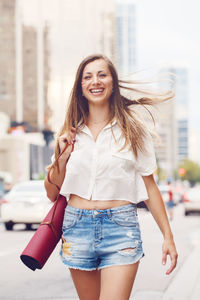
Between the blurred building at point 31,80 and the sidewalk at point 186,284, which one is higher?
the blurred building at point 31,80

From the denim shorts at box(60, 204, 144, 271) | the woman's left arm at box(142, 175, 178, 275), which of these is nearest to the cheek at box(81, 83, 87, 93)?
the woman's left arm at box(142, 175, 178, 275)

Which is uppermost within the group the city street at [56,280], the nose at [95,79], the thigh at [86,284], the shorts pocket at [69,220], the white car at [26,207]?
the nose at [95,79]

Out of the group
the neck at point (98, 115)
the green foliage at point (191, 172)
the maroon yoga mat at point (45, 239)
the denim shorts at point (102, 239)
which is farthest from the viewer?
the green foliage at point (191, 172)

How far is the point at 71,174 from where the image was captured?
11.1ft

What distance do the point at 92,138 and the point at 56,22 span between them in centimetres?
9658

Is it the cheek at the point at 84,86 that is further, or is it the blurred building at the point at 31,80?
the blurred building at the point at 31,80

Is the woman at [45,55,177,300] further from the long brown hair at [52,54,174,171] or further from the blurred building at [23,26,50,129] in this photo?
the blurred building at [23,26,50,129]

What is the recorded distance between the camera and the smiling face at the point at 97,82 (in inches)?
139

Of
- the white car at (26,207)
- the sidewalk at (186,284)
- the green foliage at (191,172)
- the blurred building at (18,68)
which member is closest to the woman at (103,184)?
the sidewalk at (186,284)

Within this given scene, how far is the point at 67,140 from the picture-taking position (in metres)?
3.45

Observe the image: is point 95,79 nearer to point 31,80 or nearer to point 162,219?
point 162,219

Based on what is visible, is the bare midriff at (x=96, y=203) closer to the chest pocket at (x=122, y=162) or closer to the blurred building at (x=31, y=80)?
the chest pocket at (x=122, y=162)

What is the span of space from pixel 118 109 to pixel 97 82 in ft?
0.63

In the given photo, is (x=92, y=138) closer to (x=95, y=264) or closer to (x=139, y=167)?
(x=139, y=167)
